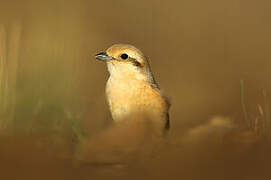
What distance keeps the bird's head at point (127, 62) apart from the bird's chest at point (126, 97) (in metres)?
0.20

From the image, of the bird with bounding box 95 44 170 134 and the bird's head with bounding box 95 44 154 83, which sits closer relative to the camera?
the bird with bounding box 95 44 170 134

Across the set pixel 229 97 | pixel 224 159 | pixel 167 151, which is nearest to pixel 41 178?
pixel 167 151

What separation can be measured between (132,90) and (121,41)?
8429 mm

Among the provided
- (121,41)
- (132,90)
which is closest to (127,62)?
(132,90)

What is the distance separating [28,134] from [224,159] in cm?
203

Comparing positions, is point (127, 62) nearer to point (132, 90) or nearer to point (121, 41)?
point (132, 90)

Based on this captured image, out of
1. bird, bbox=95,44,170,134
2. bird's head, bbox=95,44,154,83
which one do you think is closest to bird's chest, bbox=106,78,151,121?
bird, bbox=95,44,170,134

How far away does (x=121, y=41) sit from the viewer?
55.7ft

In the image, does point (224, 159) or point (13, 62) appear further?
point (13, 62)

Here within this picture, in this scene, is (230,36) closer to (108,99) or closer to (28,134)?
(108,99)

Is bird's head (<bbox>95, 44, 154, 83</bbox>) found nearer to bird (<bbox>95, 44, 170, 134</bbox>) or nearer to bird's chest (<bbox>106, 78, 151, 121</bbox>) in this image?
bird (<bbox>95, 44, 170, 134</bbox>)

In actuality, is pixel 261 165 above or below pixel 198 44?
below

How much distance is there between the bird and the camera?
8531 mm

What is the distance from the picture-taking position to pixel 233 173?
6.50 meters
